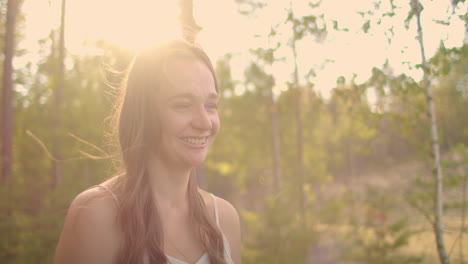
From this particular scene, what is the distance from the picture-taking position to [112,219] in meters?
1.72

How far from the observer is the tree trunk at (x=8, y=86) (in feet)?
25.6

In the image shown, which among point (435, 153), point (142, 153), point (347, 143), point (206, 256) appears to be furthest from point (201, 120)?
point (347, 143)

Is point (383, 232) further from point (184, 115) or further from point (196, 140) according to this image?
point (184, 115)

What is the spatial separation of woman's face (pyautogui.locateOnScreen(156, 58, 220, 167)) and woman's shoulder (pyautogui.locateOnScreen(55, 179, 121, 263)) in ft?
1.36

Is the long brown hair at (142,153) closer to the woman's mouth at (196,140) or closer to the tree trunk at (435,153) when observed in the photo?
the woman's mouth at (196,140)

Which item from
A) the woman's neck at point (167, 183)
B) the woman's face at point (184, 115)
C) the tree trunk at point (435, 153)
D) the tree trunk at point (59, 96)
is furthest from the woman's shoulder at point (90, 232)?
the tree trunk at point (59, 96)

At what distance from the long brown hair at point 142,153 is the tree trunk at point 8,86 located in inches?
278

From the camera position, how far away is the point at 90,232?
5.42 ft

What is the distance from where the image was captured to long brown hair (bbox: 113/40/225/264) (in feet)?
5.71

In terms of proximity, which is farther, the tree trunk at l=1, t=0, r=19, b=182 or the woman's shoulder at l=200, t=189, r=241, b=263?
the tree trunk at l=1, t=0, r=19, b=182

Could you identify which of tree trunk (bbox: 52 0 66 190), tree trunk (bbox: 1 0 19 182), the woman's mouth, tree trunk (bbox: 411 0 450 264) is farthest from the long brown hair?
tree trunk (bbox: 1 0 19 182)

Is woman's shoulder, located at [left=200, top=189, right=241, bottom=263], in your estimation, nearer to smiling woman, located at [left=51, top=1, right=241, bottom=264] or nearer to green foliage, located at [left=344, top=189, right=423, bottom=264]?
smiling woman, located at [left=51, top=1, right=241, bottom=264]

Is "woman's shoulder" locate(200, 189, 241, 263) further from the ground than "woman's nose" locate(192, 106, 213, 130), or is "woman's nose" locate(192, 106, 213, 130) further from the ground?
"woman's nose" locate(192, 106, 213, 130)

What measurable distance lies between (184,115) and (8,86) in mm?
9065
